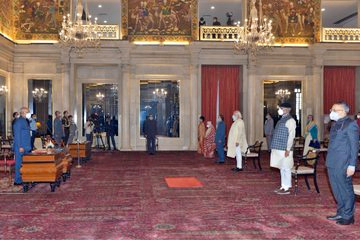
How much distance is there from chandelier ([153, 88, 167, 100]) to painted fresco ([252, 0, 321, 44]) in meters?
5.06

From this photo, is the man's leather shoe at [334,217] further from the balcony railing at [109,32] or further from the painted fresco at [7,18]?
the painted fresco at [7,18]

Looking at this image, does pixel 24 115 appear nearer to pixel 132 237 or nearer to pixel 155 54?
pixel 132 237

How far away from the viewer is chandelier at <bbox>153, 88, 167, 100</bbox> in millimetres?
19016

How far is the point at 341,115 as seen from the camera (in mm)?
6121

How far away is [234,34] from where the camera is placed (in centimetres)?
1888

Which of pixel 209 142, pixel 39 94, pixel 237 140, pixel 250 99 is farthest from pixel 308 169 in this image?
pixel 39 94

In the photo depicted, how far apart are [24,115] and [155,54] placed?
393 inches

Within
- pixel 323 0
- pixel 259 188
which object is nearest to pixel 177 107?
pixel 323 0

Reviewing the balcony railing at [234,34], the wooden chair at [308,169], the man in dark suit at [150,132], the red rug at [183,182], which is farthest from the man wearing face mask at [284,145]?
the balcony railing at [234,34]

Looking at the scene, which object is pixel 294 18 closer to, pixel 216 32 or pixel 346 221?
pixel 216 32

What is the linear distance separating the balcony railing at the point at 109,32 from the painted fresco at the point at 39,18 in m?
1.55

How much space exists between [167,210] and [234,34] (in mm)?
12927

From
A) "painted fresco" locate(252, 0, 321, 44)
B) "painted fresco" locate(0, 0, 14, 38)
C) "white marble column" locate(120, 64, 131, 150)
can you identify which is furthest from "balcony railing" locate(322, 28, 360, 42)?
"painted fresco" locate(0, 0, 14, 38)

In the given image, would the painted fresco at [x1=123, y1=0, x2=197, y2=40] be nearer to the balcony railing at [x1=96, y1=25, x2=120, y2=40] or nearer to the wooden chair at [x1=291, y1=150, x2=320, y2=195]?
the balcony railing at [x1=96, y1=25, x2=120, y2=40]
